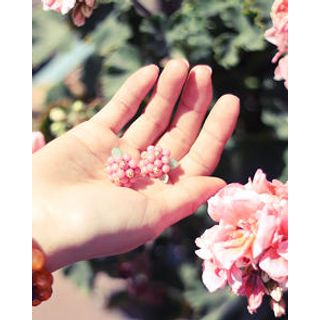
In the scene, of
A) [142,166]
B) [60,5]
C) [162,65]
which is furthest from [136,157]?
[60,5]

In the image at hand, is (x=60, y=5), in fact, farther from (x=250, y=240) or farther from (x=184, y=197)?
(x=250, y=240)

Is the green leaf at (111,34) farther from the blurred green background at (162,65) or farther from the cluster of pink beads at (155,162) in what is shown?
the cluster of pink beads at (155,162)

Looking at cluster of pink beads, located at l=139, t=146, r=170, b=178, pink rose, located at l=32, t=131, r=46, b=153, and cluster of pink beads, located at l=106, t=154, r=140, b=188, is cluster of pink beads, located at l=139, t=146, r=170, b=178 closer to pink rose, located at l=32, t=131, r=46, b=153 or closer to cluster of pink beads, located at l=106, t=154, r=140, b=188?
cluster of pink beads, located at l=106, t=154, r=140, b=188

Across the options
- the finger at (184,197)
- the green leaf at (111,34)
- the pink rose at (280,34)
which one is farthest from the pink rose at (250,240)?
the green leaf at (111,34)

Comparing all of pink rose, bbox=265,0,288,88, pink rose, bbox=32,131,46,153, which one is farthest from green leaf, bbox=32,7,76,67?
pink rose, bbox=265,0,288,88
